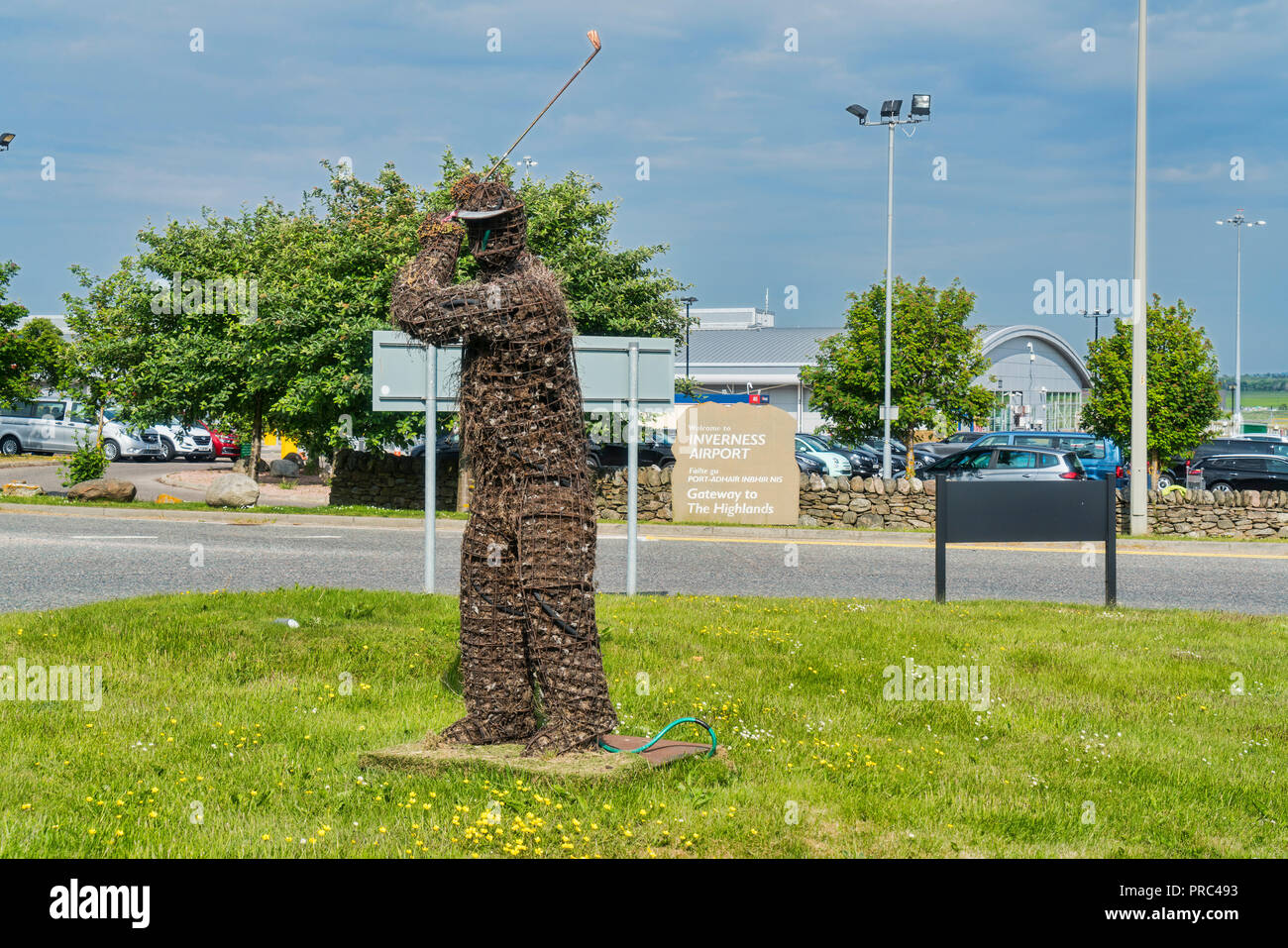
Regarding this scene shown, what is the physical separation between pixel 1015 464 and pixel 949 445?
60.1 feet

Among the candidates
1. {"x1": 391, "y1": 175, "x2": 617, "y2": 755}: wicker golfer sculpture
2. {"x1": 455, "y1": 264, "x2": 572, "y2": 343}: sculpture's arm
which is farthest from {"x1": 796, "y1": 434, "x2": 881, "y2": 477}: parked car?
{"x1": 455, "y1": 264, "x2": 572, "y2": 343}: sculpture's arm

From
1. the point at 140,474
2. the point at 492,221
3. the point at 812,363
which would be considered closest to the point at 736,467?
the point at 492,221

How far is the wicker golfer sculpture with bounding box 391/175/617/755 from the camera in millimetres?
4699

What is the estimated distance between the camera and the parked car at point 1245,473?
27703mm

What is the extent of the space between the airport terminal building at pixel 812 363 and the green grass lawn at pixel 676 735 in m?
48.9

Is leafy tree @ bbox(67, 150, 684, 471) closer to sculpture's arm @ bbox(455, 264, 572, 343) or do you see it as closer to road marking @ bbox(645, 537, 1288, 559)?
road marking @ bbox(645, 537, 1288, 559)

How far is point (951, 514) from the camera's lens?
1024 centimetres

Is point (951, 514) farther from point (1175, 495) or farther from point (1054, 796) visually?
point (1175, 495)

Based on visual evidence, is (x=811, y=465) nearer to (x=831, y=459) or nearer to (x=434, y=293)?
(x=831, y=459)

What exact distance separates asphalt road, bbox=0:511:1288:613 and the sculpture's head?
696 centimetres

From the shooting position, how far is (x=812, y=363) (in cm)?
6325
